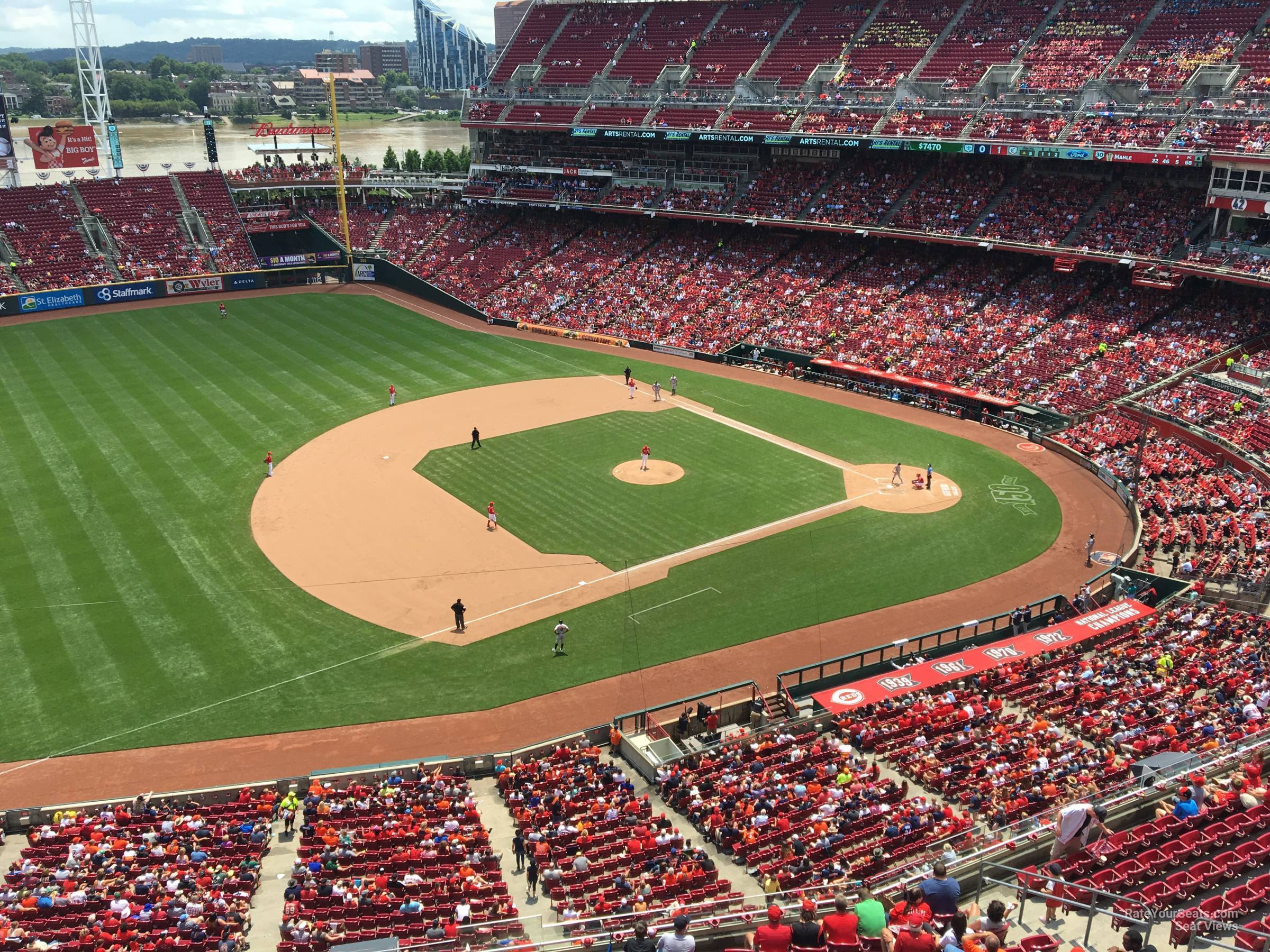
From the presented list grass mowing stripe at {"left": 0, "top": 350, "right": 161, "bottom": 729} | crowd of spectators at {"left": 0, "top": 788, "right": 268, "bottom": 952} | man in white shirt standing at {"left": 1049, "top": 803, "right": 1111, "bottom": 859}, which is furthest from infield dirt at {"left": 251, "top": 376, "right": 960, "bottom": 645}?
man in white shirt standing at {"left": 1049, "top": 803, "right": 1111, "bottom": 859}

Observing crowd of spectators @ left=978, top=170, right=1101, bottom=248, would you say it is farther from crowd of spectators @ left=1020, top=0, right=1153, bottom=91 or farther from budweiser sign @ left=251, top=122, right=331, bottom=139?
budweiser sign @ left=251, top=122, right=331, bottom=139

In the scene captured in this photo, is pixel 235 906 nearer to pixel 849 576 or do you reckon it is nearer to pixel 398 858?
pixel 398 858

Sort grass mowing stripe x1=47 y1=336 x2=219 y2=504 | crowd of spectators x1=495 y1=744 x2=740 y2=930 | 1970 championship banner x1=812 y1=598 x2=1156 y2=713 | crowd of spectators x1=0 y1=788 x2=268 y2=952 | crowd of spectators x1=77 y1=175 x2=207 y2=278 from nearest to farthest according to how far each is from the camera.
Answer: crowd of spectators x1=0 y1=788 x2=268 y2=952
crowd of spectators x1=495 y1=744 x2=740 y2=930
1970 championship banner x1=812 y1=598 x2=1156 y2=713
grass mowing stripe x1=47 y1=336 x2=219 y2=504
crowd of spectators x1=77 y1=175 x2=207 y2=278

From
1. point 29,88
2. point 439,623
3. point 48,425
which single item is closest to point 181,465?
point 48,425

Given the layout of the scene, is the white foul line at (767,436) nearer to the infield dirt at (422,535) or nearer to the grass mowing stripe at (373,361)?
the infield dirt at (422,535)

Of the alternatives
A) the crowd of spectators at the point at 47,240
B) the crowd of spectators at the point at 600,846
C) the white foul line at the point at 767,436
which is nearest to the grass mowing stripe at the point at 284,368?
the crowd of spectators at the point at 47,240
